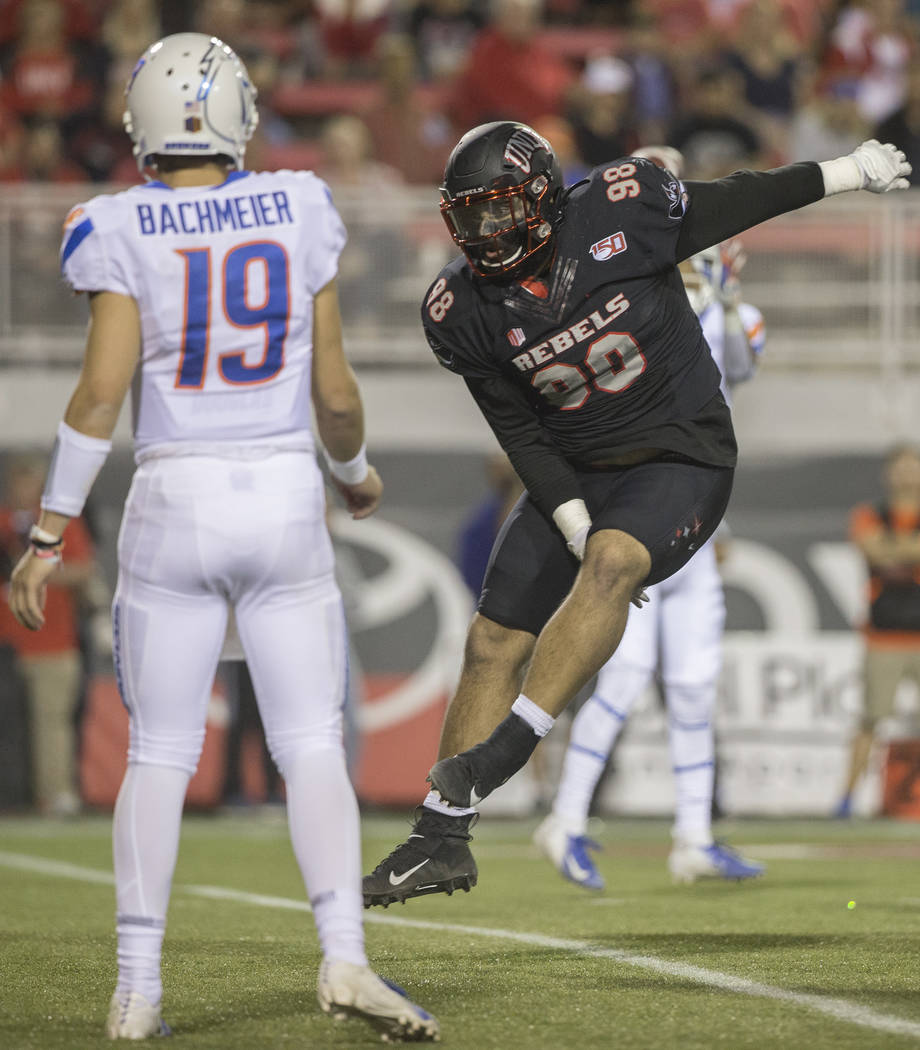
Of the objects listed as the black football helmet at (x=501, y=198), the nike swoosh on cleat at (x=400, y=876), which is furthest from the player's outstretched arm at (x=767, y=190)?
the nike swoosh on cleat at (x=400, y=876)

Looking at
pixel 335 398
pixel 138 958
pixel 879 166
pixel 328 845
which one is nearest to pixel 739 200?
pixel 879 166

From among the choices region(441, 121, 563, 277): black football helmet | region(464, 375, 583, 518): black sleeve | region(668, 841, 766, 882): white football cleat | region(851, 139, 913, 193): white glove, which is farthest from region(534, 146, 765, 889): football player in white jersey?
region(441, 121, 563, 277): black football helmet

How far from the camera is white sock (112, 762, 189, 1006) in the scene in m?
3.63

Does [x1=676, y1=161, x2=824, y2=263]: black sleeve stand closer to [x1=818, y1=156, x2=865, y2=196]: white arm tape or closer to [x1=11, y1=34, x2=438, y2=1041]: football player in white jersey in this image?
[x1=818, y1=156, x2=865, y2=196]: white arm tape

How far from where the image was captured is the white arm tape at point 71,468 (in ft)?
12.2

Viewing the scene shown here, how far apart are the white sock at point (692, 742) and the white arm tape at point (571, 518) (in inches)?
90.5

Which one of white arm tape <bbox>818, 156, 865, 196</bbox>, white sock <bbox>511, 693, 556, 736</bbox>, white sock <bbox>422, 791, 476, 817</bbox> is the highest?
white arm tape <bbox>818, 156, 865, 196</bbox>

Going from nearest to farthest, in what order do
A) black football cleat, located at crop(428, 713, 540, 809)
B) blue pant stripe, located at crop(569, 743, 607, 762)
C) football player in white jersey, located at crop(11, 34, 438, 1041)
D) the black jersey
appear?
football player in white jersey, located at crop(11, 34, 438, 1041) → black football cleat, located at crop(428, 713, 540, 809) → the black jersey → blue pant stripe, located at crop(569, 743, 607, 762)

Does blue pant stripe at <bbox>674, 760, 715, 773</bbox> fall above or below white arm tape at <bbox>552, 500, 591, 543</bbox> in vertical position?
below

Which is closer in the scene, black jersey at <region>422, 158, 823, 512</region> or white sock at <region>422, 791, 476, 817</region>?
white sock at <region>422, 791, 476, 817</region>

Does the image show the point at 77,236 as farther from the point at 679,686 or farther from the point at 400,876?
the point at 679,686

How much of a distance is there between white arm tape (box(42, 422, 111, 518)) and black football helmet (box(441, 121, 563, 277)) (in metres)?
1.48

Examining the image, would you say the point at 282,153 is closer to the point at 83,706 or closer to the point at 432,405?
the point at 432,405

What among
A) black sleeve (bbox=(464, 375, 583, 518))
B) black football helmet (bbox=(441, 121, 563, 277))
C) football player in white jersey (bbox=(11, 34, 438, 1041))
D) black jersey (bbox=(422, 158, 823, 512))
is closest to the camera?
football player in white jersey (bbox=(11, 34, 438, 1041))
